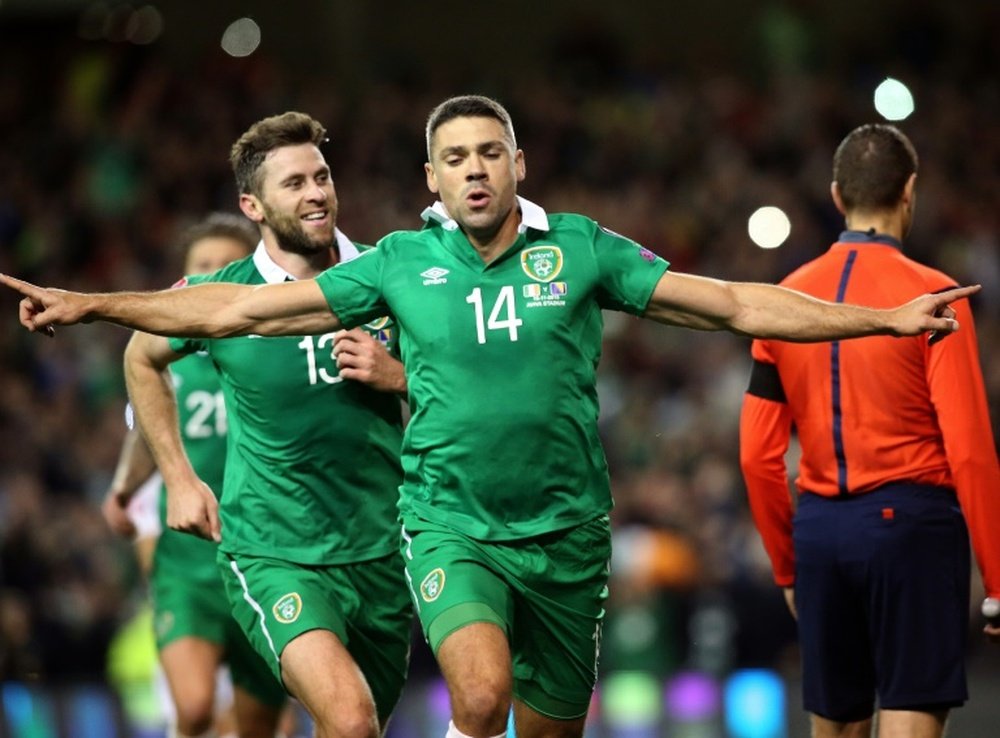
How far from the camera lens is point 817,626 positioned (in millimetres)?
6754

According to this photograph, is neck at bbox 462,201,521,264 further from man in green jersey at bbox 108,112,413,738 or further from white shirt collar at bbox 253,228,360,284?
white shirt collar at bbox 253,228,360,284

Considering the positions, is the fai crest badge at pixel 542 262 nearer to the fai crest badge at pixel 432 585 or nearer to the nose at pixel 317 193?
the fai crest badge at pixel 432 585

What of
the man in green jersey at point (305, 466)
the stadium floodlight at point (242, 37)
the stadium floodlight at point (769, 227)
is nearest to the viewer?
the man in green jersey at point (305, 466)

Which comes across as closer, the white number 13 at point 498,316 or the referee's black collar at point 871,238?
the white number 13 at point 498,316

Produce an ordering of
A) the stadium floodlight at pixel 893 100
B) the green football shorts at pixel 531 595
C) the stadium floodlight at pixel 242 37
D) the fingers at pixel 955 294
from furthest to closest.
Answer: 1. the stadium floodlight at pixel 242 37
2. the stadium floodlight at pixel 893 100
3. the green football shorts at pixel 531 595
4. the fingers at pixel 955 294

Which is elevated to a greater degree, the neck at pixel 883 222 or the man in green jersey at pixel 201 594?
the neck at pixel 883 222

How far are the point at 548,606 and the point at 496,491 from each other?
17.1 inches

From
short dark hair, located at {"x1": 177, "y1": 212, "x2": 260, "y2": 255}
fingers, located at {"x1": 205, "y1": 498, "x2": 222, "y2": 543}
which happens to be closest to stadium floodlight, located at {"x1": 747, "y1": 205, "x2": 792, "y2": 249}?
short dark hair, located at {"x1": 177, "y1": 212, "x2": 260, "y2": 255}

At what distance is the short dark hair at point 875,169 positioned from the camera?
266 inches

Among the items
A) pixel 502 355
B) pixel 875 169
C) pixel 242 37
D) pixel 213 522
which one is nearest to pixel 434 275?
pixel 502 355

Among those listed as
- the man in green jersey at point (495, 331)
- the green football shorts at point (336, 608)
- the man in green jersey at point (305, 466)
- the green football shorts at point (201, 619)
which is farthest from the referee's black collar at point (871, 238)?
the green football shorts at point (201, 619)

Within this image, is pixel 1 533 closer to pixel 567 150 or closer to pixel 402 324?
pixel 567 150

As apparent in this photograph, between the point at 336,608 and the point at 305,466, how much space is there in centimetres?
53

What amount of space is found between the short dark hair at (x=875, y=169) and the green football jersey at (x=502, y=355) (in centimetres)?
101
